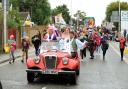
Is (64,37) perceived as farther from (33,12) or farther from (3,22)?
(33,12)

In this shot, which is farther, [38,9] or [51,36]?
[38,9]

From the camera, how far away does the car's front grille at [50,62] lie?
1631 centimetres

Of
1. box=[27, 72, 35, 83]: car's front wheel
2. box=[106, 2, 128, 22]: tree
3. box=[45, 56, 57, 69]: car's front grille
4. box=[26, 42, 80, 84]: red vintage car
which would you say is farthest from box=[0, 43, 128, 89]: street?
box=[106, 2, 128, 22]: tree

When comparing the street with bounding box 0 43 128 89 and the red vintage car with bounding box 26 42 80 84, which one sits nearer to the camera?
the street with bounding box 0 43 128 89

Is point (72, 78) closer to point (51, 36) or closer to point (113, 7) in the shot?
point (51, 36)

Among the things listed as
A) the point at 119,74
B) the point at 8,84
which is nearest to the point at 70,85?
the point at 8,84

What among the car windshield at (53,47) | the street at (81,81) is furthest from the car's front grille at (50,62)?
the car windshield at (53,47)

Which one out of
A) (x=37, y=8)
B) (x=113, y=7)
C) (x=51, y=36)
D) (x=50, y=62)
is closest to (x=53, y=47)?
(x=51, y=36)

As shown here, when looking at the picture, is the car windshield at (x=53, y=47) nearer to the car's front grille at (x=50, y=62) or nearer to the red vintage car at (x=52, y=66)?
the red vintage car at (x=52, y=66)

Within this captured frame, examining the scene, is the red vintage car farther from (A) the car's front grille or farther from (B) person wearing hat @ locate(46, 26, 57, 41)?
(B) person wearing hat @ locate(46, 26, 57, 41)

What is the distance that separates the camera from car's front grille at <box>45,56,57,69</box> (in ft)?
53.5

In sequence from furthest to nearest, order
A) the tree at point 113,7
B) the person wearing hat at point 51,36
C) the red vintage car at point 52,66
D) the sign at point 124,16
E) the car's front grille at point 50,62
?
the tree at point 113,7 → the sign at point 124,16 → the person wearing hat at point 51,36 → the car's front grille at point 50,62 → the red vintage car at point 52,66

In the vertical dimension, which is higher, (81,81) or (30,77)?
(30,77)

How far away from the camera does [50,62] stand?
16391mm
